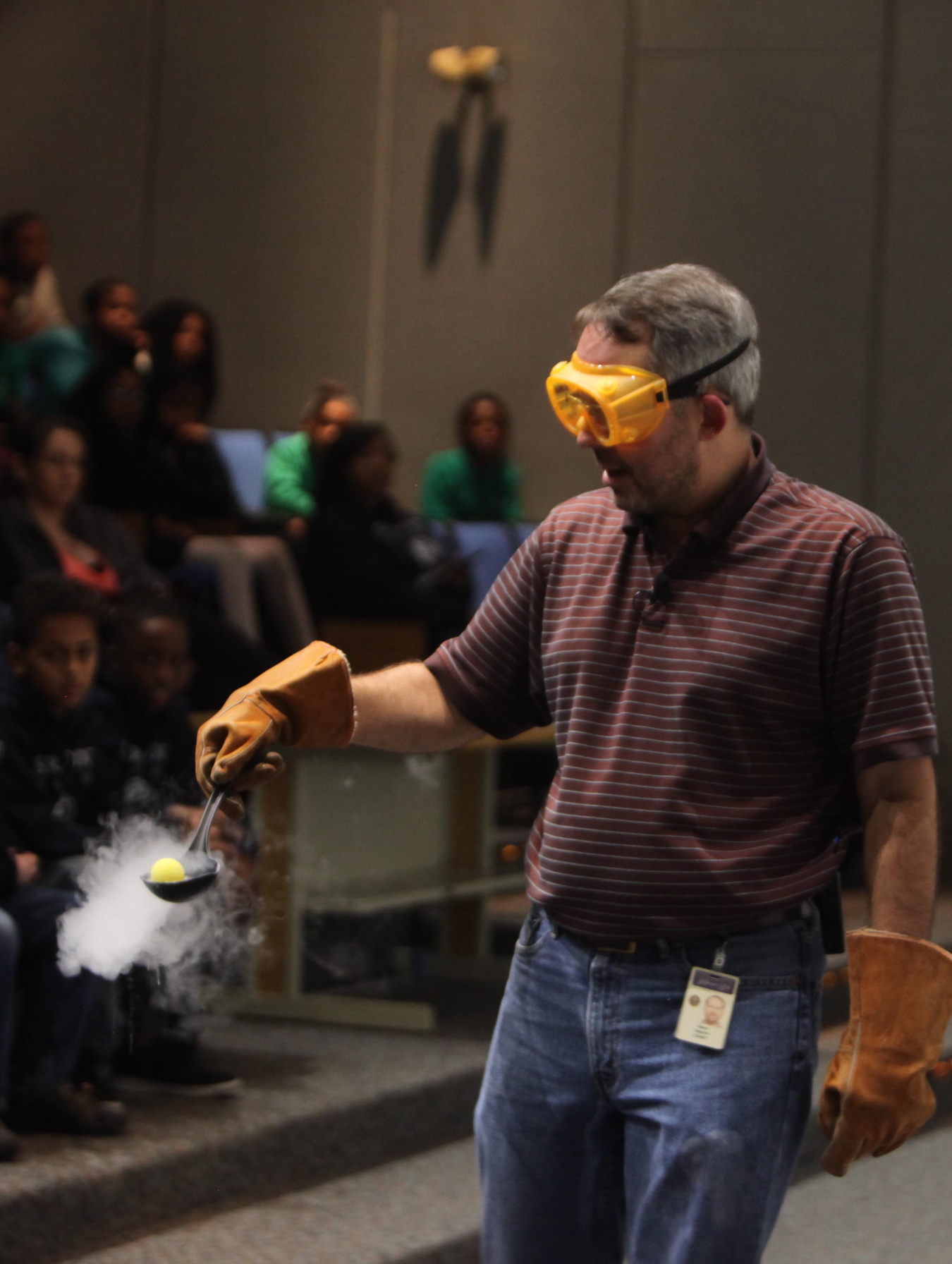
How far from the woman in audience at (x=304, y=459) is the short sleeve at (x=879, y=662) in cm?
328

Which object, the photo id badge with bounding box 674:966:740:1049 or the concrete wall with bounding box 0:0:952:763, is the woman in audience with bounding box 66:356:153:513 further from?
the photo id badge with bounding box 674:966:740:1049

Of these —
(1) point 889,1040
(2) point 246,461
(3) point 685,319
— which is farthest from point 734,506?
(2) point 246,461

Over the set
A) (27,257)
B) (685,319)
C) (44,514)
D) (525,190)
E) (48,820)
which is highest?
(525,190)

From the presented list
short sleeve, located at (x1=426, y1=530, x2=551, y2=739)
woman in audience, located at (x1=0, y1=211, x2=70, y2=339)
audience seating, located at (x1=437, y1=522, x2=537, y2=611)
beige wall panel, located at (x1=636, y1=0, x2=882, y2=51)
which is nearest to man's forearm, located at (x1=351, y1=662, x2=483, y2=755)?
short sleeve, located at (x1=426, y1=530, x2=551, y2=739)

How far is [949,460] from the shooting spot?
360 cm

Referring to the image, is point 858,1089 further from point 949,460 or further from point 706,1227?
point 949,460

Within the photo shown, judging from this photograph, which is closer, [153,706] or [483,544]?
[153,706]

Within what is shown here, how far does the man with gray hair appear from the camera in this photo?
1468mm

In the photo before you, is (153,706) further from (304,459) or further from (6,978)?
(304,459)

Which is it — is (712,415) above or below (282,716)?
above

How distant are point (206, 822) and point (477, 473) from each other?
321 cm

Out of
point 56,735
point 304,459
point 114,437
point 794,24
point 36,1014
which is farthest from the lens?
point 304,459

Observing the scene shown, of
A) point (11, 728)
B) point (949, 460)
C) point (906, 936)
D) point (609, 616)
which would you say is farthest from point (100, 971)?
point (949, 460)

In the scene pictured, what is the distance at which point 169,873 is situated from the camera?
158 cm
